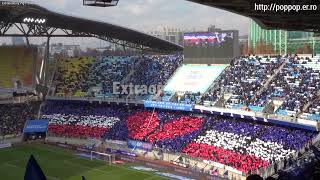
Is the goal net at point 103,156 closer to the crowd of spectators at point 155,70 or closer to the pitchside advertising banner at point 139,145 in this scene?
the pitchside advertising banner at point 139,145

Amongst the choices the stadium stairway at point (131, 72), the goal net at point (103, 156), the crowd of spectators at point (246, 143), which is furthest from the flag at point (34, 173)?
the stadium stairway at point (131, 72)

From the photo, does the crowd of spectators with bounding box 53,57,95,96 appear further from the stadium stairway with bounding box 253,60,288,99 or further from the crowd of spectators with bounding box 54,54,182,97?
the stadium stairway with bounding box 253,60,288,99

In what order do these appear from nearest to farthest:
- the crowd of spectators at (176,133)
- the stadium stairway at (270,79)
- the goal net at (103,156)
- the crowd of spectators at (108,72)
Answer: the stadium stairway at (270,79) → the crowd of spectators at (176,133) → the goal net at (103,156) → the crowd of spectators at (108,72)

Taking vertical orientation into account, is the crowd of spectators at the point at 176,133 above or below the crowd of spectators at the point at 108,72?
below

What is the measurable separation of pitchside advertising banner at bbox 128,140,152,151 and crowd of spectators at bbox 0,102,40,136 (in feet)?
53.8

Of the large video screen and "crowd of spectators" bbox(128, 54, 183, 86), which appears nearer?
the large video screen

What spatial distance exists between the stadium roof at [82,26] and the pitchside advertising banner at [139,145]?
17431 mm

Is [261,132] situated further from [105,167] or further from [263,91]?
[105,167]

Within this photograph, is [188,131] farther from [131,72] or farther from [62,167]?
[131,72]

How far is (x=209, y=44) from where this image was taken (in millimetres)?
51812

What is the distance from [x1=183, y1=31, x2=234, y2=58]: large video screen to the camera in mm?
50750

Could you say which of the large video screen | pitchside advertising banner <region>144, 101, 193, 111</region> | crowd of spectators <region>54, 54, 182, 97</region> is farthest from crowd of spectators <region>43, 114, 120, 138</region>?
the large video screen

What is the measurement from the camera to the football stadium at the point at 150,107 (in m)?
38.4

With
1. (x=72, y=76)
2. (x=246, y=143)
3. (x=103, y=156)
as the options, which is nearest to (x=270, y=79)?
(x=246, y=143)
